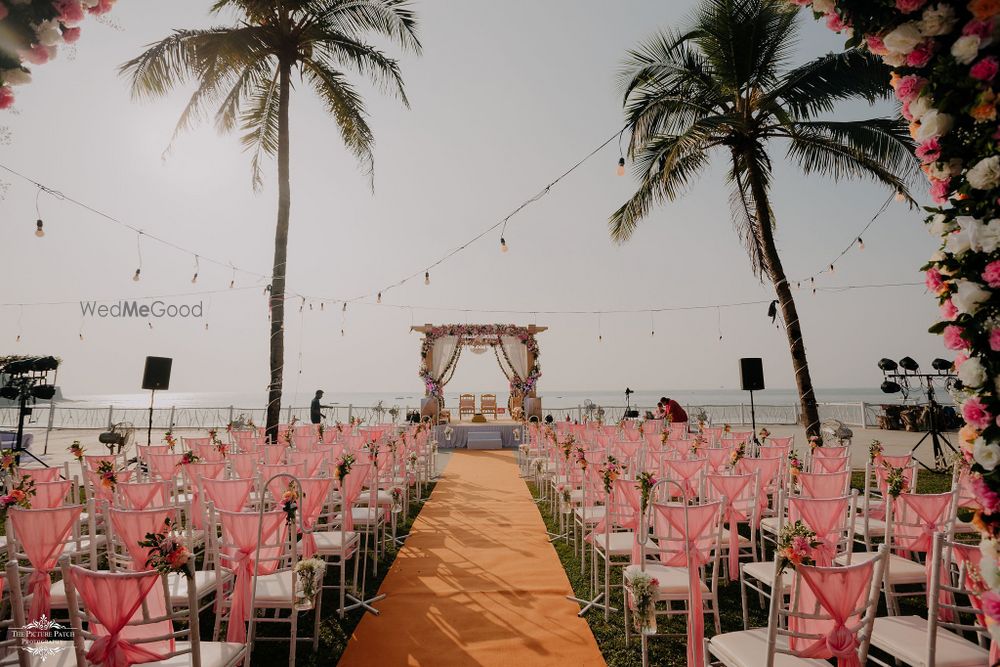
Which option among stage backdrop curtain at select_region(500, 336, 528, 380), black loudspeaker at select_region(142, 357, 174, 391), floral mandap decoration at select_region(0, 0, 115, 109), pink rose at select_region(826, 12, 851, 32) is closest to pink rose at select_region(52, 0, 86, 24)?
floral mandap decoration at select_region(0, 0, 115, 109)

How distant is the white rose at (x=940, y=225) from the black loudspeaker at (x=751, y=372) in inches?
380

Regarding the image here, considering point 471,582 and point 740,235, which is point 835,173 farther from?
point 471,582

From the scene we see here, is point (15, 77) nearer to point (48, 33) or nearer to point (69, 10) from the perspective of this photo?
point (48, 33)

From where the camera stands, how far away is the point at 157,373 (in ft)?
35.8

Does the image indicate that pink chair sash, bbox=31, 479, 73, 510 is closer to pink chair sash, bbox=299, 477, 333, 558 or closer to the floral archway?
pink chair sash, bbox=299, 477, 333, 558

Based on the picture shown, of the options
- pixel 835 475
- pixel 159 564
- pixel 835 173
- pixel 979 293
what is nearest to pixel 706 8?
pixel 835 173

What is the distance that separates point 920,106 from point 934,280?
0.74m

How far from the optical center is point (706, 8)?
8586mm

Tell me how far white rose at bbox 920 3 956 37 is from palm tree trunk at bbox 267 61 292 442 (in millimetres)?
8687

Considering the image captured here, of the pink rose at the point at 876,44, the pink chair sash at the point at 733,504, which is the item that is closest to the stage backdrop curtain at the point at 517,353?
the pink chair sash at the point at 733,504

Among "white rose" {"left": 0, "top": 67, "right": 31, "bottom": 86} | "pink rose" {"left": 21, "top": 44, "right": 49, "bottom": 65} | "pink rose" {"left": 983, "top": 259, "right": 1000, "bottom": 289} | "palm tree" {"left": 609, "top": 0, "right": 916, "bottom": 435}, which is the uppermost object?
"palm tree" {"left": 609, "top": 0, "right": 916, "bottom": 435}

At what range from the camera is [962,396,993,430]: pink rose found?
1741mm

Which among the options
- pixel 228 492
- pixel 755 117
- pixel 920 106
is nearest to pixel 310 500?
pixel 228 492

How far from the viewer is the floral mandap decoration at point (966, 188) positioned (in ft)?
5.63
